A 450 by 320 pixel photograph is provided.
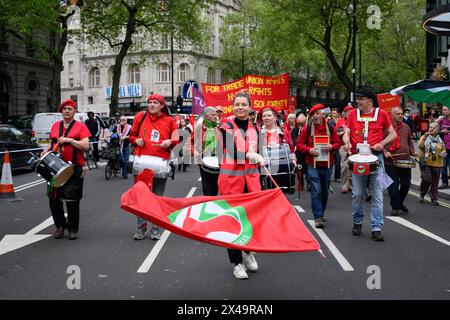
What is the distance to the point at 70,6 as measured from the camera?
3303 centimetres

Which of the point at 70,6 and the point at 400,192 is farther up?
the point at 70,6

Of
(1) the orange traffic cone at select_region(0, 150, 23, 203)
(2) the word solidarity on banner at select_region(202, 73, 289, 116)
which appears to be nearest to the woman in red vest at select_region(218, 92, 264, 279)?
(1) the orange traffic cone at select_region(0, 150, 23, 203)

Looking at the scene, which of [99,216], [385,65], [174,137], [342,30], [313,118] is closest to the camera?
[174,137]

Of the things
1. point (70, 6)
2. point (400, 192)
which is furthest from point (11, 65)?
point (400, 192)

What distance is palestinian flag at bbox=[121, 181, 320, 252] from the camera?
520 centimetres

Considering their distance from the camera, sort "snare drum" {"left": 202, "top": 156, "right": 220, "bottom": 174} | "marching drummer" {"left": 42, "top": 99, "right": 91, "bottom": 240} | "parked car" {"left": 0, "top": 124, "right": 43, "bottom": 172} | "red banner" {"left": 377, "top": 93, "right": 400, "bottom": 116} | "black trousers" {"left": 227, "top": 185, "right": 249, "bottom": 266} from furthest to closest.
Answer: "parked car" {"left": 0, "top": 124, "right": 43, "bottom": 172} < "red banner" {"left": 377, "top": 93, "right": 400, "bottom": 116} < "marching drummer" {"left": 42, "top": 99, "right": 91, "bottom": 240} < "snare drum" {"left": 202, "top": 156, "right": 220, "bottom": 174} < "black trousers" {"left": 227, "top": 185, "right": 249, "bottom": 266}

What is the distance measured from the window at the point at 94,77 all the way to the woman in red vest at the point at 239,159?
2963 inches

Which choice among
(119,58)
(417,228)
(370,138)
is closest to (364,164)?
(370,138)

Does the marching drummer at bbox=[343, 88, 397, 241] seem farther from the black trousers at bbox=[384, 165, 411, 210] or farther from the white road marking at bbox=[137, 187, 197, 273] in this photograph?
the white road marking at bbox=[137, 187, 197, 273]

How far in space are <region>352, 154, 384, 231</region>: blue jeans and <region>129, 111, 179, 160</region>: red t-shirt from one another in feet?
8.80

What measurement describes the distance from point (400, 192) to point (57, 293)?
7433 mm

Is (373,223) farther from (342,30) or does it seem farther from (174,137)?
(342,30)

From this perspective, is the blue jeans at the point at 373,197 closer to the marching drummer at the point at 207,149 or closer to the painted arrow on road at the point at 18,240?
the marching drummer at the point at 207,149

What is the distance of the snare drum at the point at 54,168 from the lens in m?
8.12
